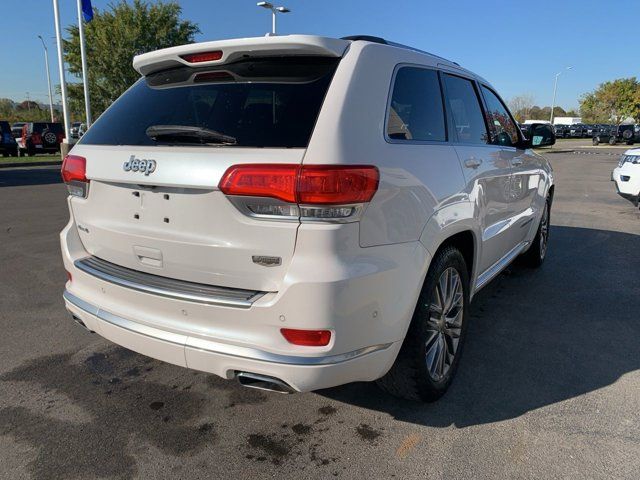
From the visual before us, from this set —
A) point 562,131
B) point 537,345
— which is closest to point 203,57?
point 537,345

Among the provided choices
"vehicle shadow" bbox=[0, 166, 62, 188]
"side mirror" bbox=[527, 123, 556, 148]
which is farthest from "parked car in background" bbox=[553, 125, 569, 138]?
"side mirror" bbox=[527, 123, 556, 148]

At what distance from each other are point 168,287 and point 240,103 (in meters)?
0.93

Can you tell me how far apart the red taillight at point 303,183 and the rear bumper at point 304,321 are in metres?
0.16

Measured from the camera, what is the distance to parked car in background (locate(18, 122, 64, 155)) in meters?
25.6

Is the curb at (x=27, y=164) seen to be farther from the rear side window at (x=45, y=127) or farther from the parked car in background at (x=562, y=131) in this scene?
the parked car in background at (x=562, y=131)

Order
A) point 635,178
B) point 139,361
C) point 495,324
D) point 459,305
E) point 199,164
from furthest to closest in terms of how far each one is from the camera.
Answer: point 635,178, point 495,324, point 139,361, point 459,305, point 199,164

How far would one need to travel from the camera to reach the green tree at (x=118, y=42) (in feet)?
103

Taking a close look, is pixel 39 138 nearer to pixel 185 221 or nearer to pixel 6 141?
pixel 6 141

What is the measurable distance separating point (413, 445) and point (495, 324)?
1853mm

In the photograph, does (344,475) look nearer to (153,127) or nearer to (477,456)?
(477,456)

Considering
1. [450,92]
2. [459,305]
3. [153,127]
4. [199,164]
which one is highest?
[450,92]

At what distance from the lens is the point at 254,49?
2322 millimetres

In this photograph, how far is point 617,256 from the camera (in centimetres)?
633

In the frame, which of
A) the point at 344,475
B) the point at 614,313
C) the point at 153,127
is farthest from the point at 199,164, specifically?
the point at 614,313
